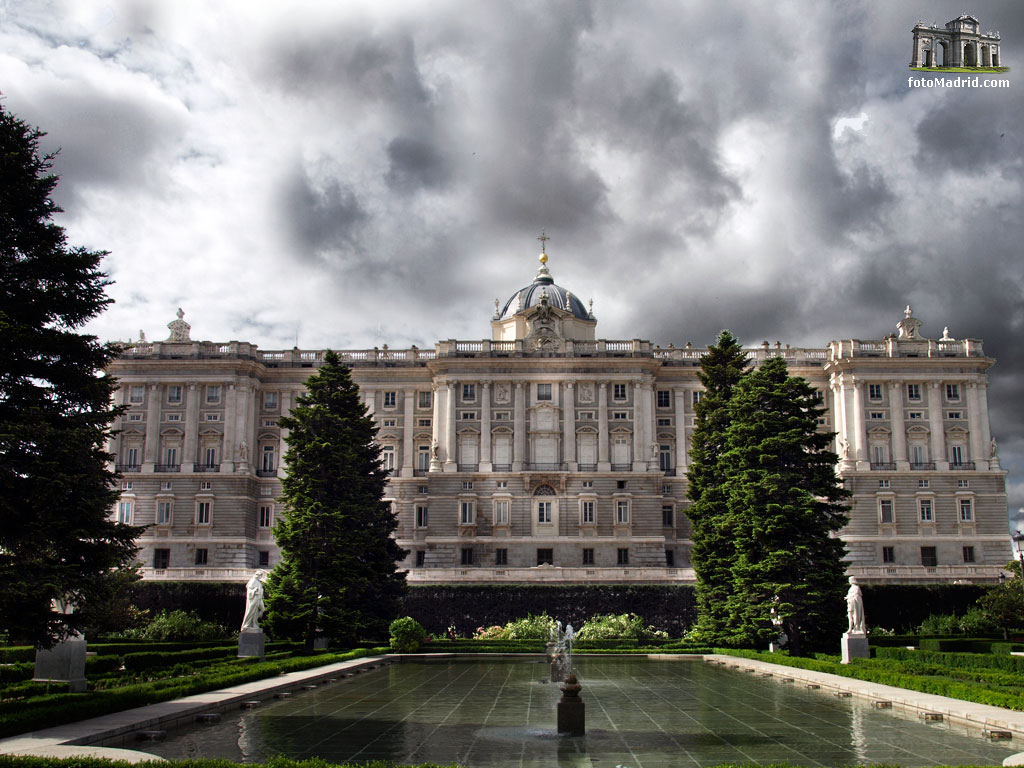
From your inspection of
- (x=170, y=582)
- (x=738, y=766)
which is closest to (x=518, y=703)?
(x=738, y=766)

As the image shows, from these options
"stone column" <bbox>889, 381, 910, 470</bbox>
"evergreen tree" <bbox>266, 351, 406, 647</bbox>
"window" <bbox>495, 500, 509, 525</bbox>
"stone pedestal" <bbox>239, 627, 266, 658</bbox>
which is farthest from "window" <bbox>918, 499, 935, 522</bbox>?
"stone pedestal" <bbox>239, 627, 266, 658</bbox>

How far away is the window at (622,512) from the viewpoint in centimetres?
7544

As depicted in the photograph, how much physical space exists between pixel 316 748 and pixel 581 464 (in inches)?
2420

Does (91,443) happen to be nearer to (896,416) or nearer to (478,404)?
(478,404)

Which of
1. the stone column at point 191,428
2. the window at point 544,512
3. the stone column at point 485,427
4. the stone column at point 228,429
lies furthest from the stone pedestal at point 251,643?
the stone column at point 191,428

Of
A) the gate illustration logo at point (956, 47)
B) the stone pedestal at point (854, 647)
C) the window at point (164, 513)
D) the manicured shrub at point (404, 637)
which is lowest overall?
the manicured shrub at point (404, 637)

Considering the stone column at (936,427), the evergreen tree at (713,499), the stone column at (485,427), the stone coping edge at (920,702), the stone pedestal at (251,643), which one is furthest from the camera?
the stone column at (936,427)

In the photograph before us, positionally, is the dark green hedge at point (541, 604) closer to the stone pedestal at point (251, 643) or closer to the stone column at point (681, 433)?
the stone column at point (681, 433)

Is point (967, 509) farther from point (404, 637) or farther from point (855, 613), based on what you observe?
point (404, 637)

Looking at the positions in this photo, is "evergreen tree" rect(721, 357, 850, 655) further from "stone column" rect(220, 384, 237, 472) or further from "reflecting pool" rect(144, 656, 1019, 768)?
"stone column" rect(220, 384, 237, 472)

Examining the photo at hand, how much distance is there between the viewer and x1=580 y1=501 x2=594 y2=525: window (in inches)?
2975

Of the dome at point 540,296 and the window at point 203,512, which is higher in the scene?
the dome at point 540,296

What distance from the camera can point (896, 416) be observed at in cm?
7956

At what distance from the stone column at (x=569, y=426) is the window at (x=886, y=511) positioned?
78.3 feet
